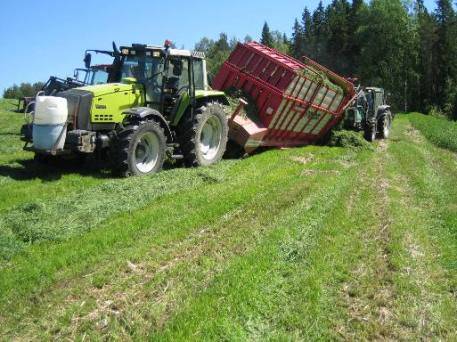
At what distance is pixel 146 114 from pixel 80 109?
1141mm

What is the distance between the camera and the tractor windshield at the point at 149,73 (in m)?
10.2

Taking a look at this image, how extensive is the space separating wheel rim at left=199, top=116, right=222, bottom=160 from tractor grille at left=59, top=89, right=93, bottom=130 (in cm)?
285

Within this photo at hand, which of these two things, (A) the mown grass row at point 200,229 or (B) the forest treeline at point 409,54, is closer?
(A) the mown grass row at point 200,229

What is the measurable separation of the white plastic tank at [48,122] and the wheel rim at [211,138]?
3382 mm

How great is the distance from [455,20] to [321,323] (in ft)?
172

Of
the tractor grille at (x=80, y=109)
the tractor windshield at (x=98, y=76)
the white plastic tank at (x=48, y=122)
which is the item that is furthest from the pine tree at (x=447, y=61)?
the white plastic tank at (x=48, y=122)

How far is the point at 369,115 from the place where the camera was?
18203mm

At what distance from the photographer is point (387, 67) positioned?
49594mm

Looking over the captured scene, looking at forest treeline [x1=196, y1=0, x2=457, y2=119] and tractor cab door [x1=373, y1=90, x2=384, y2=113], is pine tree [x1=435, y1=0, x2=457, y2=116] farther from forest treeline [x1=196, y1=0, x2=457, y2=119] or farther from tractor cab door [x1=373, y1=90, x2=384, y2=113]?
tractor cab door [x1=373, y1=90, x2=384, y2=113]

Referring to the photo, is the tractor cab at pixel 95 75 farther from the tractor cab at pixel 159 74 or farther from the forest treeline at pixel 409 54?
the forest treeline at pixel 409 54

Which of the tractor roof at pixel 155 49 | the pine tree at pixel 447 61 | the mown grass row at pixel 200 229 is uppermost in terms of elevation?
the pine tree at pixel 447 61

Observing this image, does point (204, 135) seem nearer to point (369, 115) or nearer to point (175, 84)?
point (175, 84)

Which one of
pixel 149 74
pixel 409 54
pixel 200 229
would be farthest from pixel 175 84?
pixel 409 54

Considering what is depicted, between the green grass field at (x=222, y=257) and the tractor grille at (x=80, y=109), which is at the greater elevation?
the tractor grille at (x=80, y=109)
